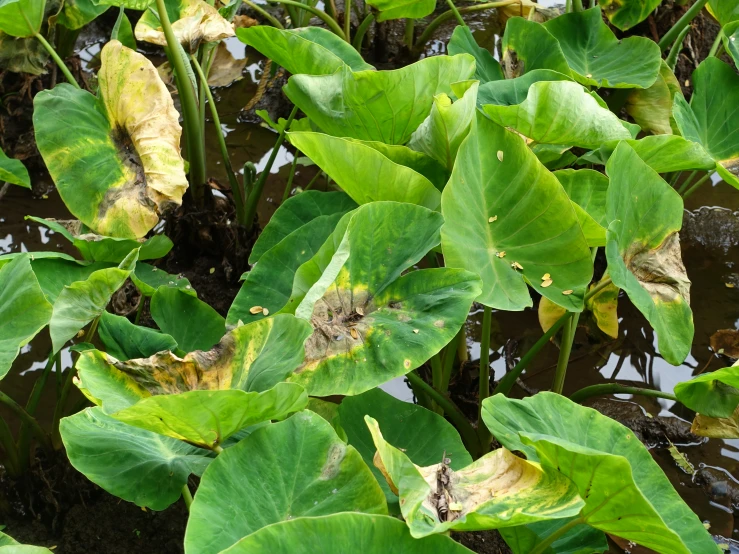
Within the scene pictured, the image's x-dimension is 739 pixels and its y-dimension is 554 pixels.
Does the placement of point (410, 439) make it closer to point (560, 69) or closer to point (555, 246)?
point (555, 246)

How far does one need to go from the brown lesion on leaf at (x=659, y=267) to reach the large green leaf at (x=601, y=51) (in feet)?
2.32

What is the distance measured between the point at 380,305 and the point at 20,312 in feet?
1.57

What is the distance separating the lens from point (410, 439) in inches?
47.0

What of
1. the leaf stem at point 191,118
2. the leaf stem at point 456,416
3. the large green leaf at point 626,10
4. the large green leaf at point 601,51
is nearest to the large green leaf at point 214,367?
the leaf stem at point 456,416

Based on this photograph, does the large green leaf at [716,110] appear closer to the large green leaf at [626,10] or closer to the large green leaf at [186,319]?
the large green leaf at [626,10]

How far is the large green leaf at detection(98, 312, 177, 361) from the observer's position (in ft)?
3.68

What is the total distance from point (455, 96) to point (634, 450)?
68 cm

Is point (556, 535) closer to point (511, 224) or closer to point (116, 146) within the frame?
point (511, 224)

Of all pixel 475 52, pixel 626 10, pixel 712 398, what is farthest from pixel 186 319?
pixel 626 10

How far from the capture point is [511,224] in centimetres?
122

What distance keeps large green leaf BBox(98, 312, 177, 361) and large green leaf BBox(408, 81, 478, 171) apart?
20.3 inches

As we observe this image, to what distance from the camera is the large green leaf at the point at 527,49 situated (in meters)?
1.78

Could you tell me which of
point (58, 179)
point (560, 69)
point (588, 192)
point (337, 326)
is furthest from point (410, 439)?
point (560, 69)

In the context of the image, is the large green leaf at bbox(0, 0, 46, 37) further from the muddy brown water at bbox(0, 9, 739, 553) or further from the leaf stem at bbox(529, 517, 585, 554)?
the leaf stem at bbox(529, 517, 585, 554)
